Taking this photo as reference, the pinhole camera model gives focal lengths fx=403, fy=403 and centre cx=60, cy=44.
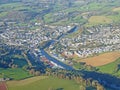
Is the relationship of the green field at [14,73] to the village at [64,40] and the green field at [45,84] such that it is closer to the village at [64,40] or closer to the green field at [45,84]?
the green field at [45,84]

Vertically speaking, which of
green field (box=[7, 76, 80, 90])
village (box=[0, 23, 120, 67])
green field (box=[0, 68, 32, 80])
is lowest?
green field (box=[7, 76, 80, 90])

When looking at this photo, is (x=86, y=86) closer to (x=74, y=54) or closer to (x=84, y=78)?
(x=84, y=78)

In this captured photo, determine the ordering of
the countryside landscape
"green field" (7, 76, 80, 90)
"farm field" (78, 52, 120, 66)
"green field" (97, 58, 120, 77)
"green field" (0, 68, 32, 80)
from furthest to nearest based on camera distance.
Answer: "farm field" (78, 52, 120, 66)
"green field" (97, 58, 120, 77)
"green field" (0, 68, 32, 80)
the countryside landscape
"green field" (7, 76, 80, 90)

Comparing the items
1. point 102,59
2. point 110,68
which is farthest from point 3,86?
point 102,59

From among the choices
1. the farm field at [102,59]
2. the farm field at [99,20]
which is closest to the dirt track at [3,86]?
the farm field at [102,59]

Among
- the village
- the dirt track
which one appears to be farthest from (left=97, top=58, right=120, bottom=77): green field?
the dirt track

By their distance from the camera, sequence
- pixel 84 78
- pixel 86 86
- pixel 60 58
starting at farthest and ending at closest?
pixel 60 58
pixel 84 78
pixel 86 86

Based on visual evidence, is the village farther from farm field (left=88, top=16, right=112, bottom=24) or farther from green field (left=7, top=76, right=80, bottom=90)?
green field (left=7, top=76, right=80, bottom=90)

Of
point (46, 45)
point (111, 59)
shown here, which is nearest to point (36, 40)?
point (46, 45)
